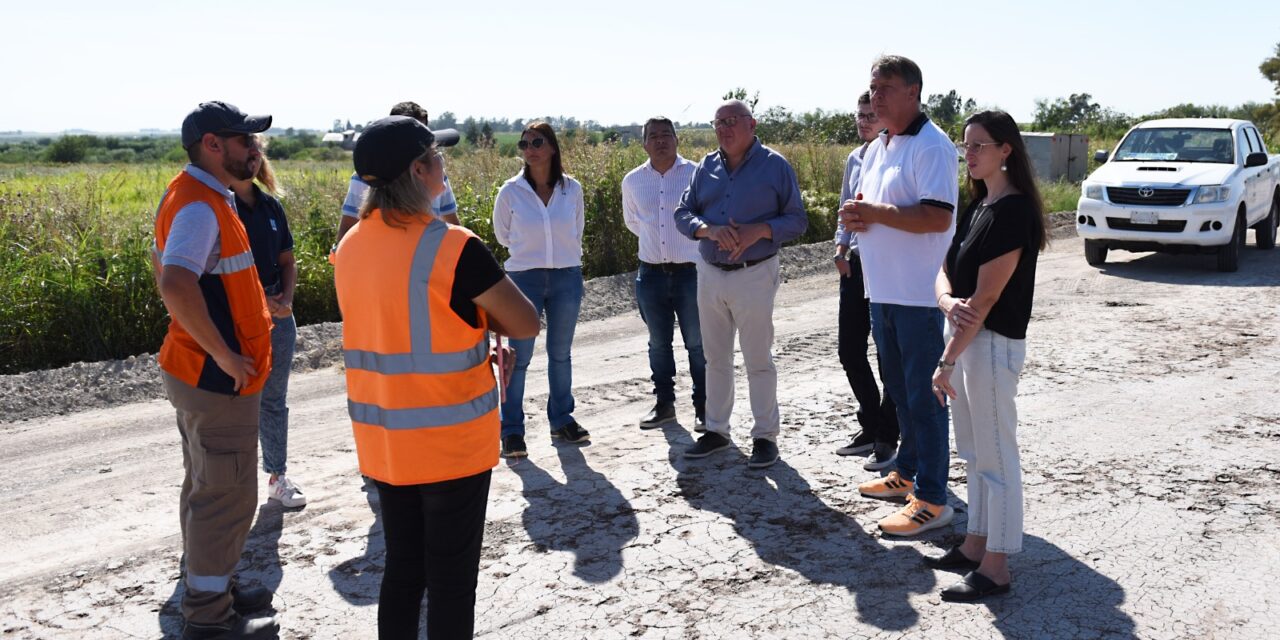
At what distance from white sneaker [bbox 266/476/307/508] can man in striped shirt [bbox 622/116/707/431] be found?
2263 mm

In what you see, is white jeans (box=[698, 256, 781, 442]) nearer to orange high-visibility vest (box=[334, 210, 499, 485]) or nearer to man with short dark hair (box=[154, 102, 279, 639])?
man with short dark hair (box=[154, 102, 279, 639])

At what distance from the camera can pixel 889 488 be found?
5375 mm

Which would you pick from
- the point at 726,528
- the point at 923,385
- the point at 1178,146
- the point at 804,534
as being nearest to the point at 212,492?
the point at 726,528

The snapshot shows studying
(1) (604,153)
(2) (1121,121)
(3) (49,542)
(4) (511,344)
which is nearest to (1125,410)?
(4) (511,344)

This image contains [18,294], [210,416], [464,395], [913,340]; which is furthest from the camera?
[18,294]

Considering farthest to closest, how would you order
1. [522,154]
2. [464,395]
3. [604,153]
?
[604,153], [522,154], [464,395]

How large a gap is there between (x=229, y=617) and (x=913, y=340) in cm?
314

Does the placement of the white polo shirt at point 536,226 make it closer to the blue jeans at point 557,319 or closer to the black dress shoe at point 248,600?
the blue jeans at point 557,319

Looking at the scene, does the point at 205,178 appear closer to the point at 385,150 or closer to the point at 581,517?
the point at 385,150

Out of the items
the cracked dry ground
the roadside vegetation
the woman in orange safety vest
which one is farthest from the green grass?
the woman in orange safety vest

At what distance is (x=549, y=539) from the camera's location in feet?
16.1

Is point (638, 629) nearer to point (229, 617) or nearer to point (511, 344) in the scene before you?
point (229, 617)

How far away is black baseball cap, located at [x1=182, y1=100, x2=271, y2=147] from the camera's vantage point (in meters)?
3.96

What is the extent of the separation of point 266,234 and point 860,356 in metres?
3.33
